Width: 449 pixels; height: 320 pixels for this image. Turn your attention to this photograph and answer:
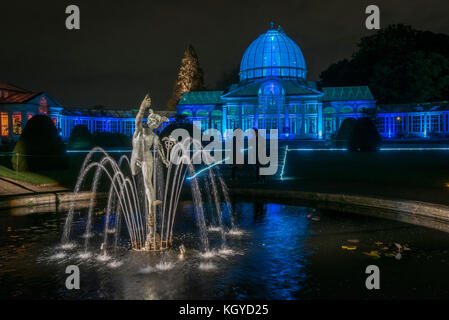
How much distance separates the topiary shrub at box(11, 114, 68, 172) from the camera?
2045cm

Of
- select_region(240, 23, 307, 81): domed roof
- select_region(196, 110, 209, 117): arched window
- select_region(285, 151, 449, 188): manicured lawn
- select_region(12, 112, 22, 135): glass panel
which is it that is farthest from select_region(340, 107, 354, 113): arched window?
select_region(12, 112, 22, 135): glass panel

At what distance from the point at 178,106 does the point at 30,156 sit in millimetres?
54664

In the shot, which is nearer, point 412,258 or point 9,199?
point 412,258

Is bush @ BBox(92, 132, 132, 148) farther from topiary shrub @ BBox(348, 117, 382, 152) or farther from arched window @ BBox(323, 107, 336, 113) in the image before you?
arched window @ BBox(323, 107, 336, 113)

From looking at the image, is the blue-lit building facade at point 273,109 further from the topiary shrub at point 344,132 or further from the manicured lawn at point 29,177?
the manicured lawn at point 29,177

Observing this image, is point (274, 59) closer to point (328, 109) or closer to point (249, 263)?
point (328, 109)

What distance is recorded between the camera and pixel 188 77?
8325cm

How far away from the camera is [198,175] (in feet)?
68.4

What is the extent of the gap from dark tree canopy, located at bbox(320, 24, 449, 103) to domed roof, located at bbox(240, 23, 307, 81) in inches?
404

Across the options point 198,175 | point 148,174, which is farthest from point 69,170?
point 148,174

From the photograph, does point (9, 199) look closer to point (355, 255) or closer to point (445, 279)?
point (355, 255)

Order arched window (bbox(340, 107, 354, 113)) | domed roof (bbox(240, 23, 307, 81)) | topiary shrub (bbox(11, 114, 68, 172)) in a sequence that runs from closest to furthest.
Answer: topiary shrub (bbox(11, 114, 68, 172)) < arched window (bbox(340, 107, 354, 113)) < domed roof (bbox(240, 23, 307, 81))

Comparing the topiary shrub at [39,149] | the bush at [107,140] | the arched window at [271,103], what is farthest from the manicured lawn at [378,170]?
the arched window at [271,103]

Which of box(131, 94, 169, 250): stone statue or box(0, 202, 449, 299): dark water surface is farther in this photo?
box(131, 94, 169, 250): stone statue
